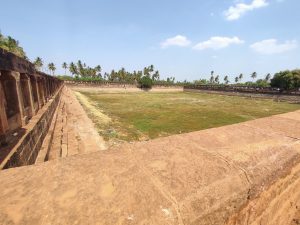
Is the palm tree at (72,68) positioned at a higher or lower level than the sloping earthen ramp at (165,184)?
higher

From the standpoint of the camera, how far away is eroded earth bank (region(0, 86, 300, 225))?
28.6 inches

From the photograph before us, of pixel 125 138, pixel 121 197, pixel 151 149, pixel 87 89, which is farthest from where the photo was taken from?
pixel 87 89

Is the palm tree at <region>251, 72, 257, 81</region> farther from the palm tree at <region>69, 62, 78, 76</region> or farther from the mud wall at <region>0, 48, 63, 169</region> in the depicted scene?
the mud wall at <region>0, 48, 63, 169</region>

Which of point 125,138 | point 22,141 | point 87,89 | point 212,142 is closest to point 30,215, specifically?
point 212,142

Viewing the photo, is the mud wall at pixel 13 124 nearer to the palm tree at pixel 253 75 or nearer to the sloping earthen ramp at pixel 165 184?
the sloping earthen ramp at pixel 165 184

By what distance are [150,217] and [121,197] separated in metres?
0.16

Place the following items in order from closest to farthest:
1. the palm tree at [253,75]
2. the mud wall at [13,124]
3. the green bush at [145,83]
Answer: the mud wall at [13,124] → the green bush at [145,83] → the palm tree at [253,75]

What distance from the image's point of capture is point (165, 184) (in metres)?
0.90

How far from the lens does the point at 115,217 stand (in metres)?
0.70

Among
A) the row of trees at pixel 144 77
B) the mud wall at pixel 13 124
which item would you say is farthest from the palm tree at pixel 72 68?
the mud wall at pixel 13 124

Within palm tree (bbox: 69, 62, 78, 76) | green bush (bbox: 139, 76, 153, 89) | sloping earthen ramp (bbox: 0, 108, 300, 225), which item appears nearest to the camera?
sloping earthen ramp (bbox: 0, 108, 300, 225)

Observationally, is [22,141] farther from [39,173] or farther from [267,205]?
[267,205]

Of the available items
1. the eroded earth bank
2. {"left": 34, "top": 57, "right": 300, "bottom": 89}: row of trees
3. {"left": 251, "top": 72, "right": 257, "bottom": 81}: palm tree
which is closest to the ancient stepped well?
the eroded earth bank

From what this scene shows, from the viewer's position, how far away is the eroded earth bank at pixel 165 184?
0.73m
